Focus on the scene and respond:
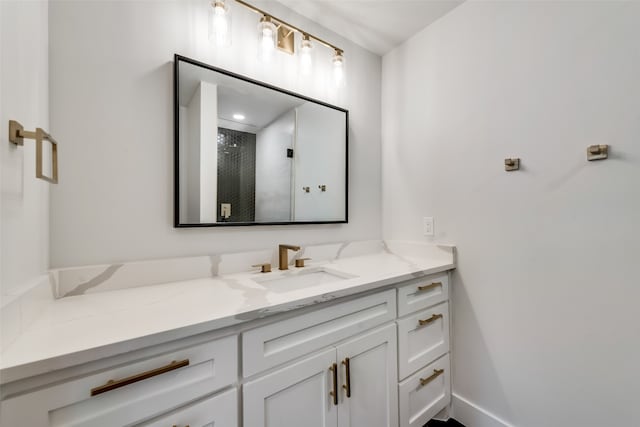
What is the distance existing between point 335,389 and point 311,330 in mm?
251

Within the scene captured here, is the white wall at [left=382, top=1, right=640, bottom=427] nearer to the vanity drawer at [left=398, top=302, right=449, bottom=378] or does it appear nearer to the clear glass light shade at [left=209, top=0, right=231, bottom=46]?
the vanity drawer at [left=398, top=302, right=449, bottom=378]

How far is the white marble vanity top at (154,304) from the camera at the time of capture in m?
0.60

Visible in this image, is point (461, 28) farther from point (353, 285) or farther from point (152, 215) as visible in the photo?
point (152, 215)

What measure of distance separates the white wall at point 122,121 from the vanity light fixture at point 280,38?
9cm

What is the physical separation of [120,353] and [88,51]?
1.13 metres

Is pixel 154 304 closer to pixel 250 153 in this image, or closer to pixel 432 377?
pixel 250 153

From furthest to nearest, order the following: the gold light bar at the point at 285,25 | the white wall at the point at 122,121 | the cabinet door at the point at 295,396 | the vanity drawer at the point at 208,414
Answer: the gold light bar at the point at 285,25 < the white wall at the point at 122,121 < the cabinet door at the point at 295,396 < the vanity drawer at the point at 208,414

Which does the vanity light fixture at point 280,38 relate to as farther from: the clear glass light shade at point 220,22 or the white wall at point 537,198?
the white wall at point 537,198

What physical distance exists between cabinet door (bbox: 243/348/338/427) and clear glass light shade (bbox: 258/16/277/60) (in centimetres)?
145

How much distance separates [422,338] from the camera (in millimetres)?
1381

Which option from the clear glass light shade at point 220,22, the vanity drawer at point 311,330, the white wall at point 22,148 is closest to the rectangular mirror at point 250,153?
the clear glass light shade at point 220,22

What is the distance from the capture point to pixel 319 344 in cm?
98

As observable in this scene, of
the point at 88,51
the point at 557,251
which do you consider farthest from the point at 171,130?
the point at 557,251

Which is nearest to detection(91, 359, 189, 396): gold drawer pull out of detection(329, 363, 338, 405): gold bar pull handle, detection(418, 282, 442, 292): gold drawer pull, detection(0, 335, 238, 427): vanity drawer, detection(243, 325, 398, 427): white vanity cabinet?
detection(0, 335, 238, 427): vanity drawer
